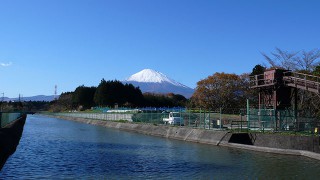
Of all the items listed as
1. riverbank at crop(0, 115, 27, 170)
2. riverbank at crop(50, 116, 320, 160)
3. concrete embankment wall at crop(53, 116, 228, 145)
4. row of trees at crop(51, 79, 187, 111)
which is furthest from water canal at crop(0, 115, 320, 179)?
row of trees at crop(51, 79, 187, 111)

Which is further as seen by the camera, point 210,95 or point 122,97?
point 122,97

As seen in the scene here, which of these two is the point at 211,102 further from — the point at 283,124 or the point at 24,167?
the point at 24,167

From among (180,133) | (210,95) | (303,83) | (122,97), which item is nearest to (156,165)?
(303,83)

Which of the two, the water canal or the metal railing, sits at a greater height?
the metal railing

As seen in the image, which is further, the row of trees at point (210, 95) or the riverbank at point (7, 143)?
the row of trees at point (210, 95)

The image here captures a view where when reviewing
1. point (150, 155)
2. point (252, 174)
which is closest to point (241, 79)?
point (150, 155)

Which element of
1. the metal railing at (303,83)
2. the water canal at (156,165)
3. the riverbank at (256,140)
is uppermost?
the metal railing at (303,83)

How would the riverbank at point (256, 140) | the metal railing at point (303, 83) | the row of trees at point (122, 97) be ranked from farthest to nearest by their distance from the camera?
1. the row of trees at point (122, 97)
2. the metal railing at point (303, 83)
3. the riverbank at point (256, 140)

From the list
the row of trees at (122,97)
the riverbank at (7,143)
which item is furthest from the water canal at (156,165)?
the row of trees at (122,97)

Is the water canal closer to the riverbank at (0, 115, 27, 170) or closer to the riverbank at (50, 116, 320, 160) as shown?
the riverbank at (0, 115, 27, 170)

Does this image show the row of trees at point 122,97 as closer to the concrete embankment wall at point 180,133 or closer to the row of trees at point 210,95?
the row of trees at point 210,95

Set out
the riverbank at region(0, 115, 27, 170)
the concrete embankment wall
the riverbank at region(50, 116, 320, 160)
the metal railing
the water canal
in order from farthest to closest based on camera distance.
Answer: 1. the concrete embankment wall
2. the metal railing
3. the riverbank at region(50, 116, 320, 160)
4. the riverbank at region(0, 115, 27, 170)
5. the water canal

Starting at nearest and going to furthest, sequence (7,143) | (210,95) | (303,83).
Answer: (7,143)
(303,83)
(210,95)

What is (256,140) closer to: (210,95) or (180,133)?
(180,133)
